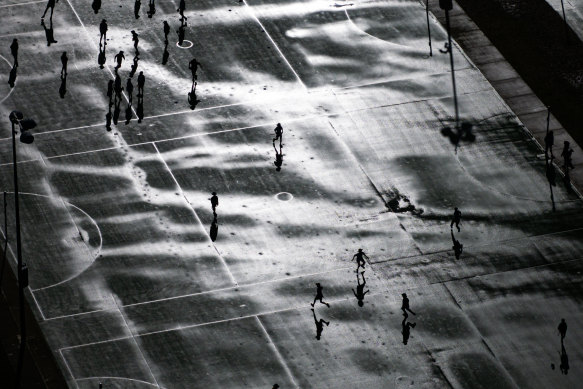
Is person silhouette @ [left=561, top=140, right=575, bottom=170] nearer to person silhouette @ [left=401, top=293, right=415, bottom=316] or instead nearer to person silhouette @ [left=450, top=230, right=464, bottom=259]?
person silhouette @ [left=450, top=230, right=464, bottom=259]

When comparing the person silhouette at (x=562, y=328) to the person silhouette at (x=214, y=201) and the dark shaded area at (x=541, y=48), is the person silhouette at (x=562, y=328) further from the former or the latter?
the person silhouette at (x=214, y=201)

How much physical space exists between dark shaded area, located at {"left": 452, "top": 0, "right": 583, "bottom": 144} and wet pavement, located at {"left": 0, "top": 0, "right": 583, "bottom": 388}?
6.47 feet

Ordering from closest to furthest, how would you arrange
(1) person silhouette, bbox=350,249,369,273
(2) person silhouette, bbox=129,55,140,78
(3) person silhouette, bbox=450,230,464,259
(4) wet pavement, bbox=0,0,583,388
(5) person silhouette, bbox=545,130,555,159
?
1. (4) wet pavement, bbox=0,0,583,388
2. (1) person silhouette, bbox=350,249,369,273
3. (3) person silhouette, bbox=450,230,464,259
4. (5) person silhouette, bbox=545,130,555,159
5. (2) person silhouette, bbox=129,55,140,78

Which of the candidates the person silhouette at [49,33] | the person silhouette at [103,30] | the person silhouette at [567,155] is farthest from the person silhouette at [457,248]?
the person silhouette at [49,33]

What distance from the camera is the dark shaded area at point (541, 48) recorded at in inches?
2130

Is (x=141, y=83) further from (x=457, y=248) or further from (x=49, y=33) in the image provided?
(x=457, y=248)

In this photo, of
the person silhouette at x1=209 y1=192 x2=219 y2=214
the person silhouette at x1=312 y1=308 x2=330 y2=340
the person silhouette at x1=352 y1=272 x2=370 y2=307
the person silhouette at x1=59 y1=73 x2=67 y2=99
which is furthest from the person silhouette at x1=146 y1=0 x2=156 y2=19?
the person silhouette at x1=312 y1=308 x2=330 y2=340

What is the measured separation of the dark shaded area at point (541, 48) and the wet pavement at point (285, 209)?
1971 mm

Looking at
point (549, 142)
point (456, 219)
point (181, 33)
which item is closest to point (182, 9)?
point (181, 33)

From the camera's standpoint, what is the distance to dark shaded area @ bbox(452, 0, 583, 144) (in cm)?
5409

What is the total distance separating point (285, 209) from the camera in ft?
158

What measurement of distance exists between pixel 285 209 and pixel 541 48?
15490 mm

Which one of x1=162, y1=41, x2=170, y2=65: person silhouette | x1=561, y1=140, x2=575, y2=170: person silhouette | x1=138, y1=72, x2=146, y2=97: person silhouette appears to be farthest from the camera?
x1=162, y1=41, x2=170, y2=65: person silhouette

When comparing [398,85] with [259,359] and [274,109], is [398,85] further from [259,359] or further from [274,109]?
[259,359]
